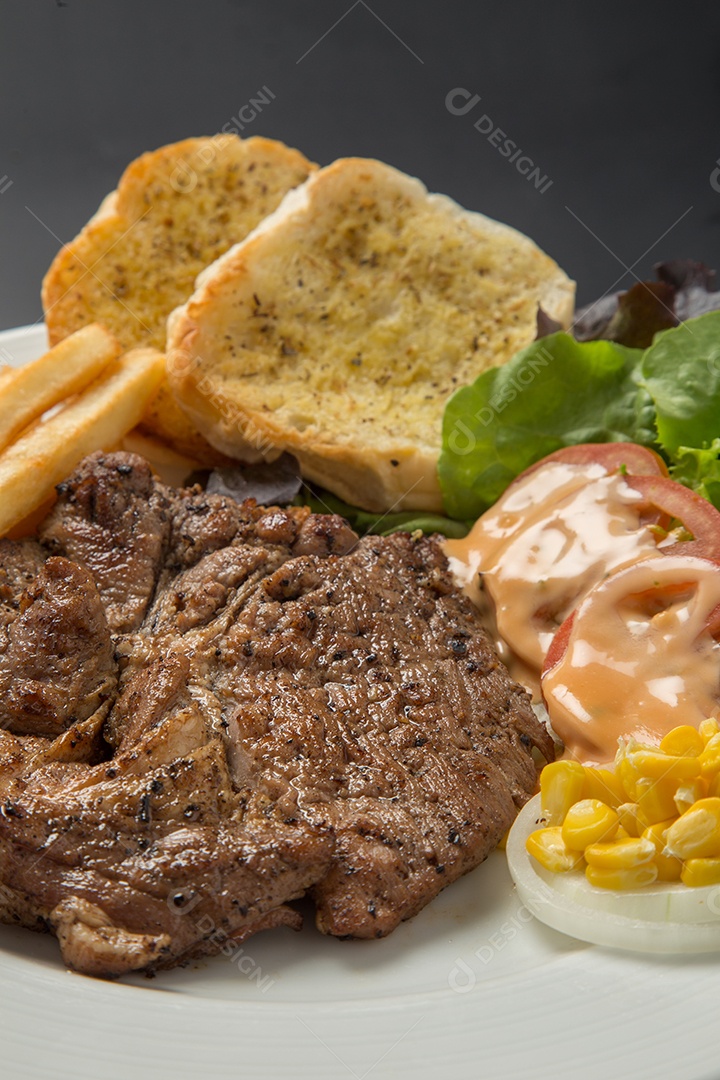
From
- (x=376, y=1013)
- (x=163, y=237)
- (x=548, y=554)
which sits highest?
(x=163, y=237)

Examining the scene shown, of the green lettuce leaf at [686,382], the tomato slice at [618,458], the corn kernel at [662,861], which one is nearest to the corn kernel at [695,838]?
the corn kernel at [662,861]

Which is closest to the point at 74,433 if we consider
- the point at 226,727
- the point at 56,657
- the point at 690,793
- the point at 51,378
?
the point at 51,378

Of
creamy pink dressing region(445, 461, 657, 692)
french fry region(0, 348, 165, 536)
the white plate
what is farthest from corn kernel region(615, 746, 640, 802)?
french fry region(0, 348, 165, 536)

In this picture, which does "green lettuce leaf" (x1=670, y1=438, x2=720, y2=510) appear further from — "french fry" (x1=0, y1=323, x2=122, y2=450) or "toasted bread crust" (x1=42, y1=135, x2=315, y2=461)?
"french fry" (x1=0, y1=323, x2=122, y2=450)

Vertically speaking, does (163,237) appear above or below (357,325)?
above

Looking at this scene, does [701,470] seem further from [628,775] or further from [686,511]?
[628,775]

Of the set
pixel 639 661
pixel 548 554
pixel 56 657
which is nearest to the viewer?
pixel 56 657

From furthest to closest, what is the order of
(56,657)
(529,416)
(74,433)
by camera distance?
(529,416), (74,433), (56,657)
